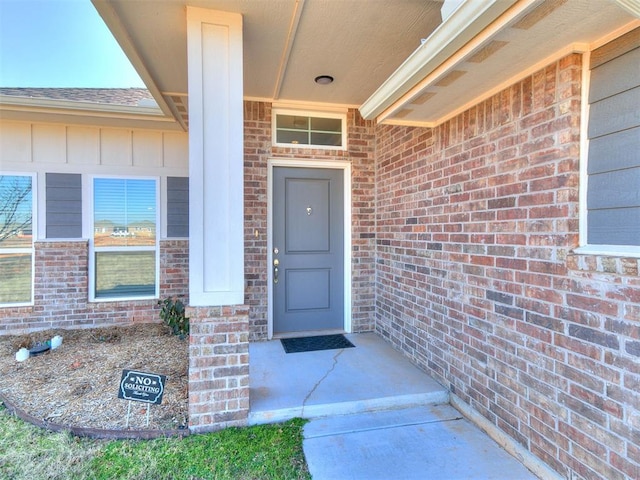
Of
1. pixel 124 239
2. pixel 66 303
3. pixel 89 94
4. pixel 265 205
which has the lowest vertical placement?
pixel 66 303

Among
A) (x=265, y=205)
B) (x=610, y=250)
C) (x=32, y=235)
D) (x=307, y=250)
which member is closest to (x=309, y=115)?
(x=265, y=205)

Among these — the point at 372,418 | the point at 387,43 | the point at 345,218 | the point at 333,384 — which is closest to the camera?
the point at 372,418

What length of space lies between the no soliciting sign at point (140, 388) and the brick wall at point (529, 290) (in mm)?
2275

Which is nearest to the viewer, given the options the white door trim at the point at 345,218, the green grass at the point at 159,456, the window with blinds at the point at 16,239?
the green grass at the point at 159,456

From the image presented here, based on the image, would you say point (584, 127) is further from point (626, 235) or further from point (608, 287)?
point (608, 287)

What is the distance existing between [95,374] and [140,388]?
4.65 feet

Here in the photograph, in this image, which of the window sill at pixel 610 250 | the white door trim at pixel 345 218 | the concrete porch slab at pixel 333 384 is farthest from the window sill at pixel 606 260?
the white door trim at pixel 345 218

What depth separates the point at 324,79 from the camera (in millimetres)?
3469

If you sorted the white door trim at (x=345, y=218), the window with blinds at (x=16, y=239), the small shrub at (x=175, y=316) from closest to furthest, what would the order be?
the white door trim at (x=345, y=218)
the small shrub at (x=175, y=316)
the window with blinds at (x=16, y=239)

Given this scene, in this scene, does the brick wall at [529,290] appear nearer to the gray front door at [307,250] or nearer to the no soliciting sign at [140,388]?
the gray front door at [307,250]

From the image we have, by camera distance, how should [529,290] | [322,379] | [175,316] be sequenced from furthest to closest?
[175,316], [322,379], [529,290]

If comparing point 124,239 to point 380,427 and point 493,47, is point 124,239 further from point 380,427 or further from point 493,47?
point 493,47

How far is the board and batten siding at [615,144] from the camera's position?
1611 mm

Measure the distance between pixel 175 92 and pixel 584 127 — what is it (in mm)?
3645
